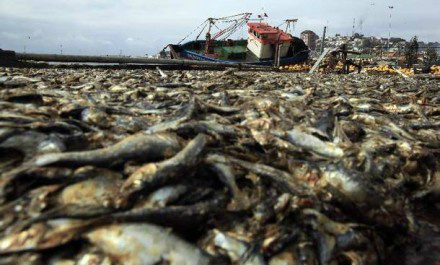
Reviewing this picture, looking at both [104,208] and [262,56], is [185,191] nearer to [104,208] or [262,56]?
[104,208]

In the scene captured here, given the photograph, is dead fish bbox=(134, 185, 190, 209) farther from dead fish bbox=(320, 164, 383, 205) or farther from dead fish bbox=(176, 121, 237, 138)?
dead fish bbox=(320, 164, 383, 205)

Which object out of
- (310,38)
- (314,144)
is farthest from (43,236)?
(310,38)

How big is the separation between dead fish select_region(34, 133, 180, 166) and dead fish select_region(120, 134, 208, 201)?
0.78 feet

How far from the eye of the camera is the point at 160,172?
129 inches

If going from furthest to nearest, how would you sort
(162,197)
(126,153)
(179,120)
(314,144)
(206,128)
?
(314,144)
(179,120)
(206,128)
(126,153)
(162,197)

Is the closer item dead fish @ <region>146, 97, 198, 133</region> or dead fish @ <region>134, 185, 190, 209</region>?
dead fish @ <region>134, 185, 190, 209</region>

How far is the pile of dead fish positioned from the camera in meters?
2.77

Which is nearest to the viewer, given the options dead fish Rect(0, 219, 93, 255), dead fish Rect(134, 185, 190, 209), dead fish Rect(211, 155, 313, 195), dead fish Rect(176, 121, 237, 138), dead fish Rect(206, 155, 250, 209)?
dead fish Rect(0, 219, 93, 255)

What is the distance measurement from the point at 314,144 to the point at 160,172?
235 centimetres

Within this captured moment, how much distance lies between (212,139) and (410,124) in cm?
455

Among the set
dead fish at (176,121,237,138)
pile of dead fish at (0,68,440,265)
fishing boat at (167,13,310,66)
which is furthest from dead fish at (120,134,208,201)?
fishing boat at (167,13,310,66)

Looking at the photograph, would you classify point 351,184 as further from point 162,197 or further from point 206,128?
point 162,197

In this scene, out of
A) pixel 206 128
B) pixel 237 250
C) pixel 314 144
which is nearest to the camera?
pixel 237 250

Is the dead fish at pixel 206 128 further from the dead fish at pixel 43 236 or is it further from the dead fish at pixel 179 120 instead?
the dead fish at pixel 43 236
